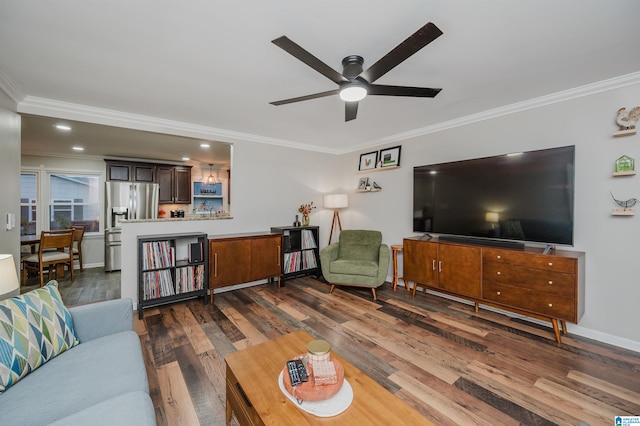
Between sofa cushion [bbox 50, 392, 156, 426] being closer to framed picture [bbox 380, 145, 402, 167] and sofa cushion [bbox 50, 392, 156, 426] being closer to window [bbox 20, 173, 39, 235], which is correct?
framed picture [bbox 380, 145, 402, 167]

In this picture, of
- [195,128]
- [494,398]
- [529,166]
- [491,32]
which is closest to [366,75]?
[491,32]

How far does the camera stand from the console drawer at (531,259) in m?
2.33

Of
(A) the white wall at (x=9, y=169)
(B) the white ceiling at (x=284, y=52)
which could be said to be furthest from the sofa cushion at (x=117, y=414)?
(A) the white wall at (x=9, y=169)

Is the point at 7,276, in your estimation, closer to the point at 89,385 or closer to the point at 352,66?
the point at 89,385

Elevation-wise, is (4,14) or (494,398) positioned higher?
(4,14)

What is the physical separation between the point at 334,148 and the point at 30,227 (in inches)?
237

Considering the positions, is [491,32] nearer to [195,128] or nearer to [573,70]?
[573,70]

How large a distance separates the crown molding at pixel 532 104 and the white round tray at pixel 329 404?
3.31 m

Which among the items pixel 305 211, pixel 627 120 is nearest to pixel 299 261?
pixel 305 211

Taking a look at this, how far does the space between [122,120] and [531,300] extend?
4.86 m

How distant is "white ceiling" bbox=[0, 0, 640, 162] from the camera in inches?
60.9

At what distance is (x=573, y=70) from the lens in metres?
2.22

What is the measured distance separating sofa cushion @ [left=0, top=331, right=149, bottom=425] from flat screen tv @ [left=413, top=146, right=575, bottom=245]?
3364 mm

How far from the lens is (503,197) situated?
2908 mm
